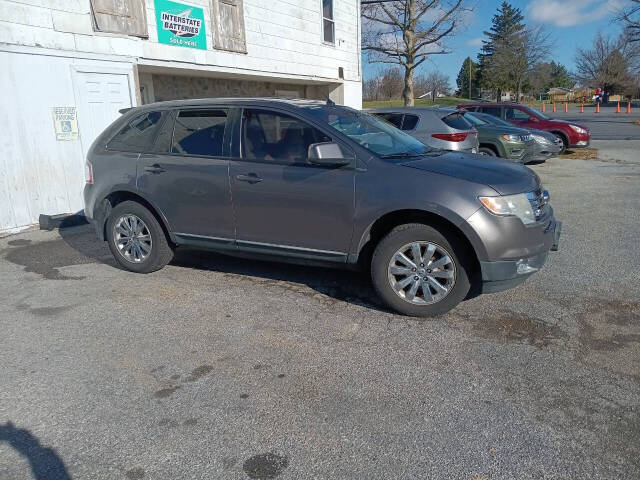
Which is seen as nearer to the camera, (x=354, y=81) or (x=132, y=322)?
(x=132, y=322)

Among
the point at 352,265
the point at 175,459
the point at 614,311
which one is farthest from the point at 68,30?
the point at 614,311

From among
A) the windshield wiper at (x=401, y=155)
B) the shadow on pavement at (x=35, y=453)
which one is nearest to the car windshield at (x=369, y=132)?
the windshield wiper at (x=401, y=155)

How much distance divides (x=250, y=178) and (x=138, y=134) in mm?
1578

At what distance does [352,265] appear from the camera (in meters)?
4.18

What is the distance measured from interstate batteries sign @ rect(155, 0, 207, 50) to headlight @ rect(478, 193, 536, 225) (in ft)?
26.3

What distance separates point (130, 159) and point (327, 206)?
2318mm

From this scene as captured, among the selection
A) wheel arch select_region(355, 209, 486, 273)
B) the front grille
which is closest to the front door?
wheel arch select_region(355, 209, 486, 273)

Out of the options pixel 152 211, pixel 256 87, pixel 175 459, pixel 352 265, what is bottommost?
pixel 175 459

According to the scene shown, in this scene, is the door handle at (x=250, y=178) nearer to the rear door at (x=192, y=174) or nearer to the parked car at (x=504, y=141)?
the rear door at (x=192, y=174)

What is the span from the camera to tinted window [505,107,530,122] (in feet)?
47.7

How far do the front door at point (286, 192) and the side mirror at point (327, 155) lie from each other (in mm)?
88

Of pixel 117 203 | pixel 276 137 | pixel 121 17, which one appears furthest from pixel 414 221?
pixel 121 17

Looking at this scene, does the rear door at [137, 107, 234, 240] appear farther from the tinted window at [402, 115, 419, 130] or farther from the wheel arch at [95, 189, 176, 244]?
the tinted window at [402, 115, 419, 130]

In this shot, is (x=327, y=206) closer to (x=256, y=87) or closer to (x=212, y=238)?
(x=212, y=238)
